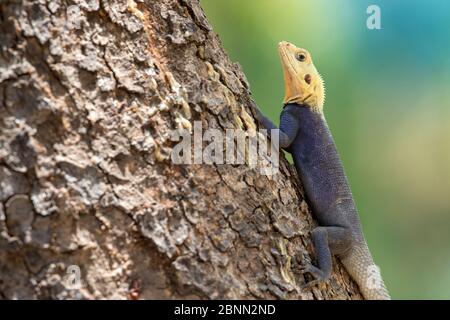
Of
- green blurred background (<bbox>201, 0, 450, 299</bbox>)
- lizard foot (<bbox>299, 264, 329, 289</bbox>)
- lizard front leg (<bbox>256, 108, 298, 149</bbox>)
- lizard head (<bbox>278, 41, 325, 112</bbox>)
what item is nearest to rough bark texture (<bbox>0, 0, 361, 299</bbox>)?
lizard foot (<bbox>299, 264, 329, 289</bbox>)

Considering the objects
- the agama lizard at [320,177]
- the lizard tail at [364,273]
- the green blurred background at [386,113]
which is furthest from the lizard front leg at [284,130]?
the green blurred background at [386,113]

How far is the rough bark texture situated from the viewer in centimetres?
188

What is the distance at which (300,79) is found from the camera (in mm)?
3557

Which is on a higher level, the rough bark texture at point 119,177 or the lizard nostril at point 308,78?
the lizard nostril at point 308,78

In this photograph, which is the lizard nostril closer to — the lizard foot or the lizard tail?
the lizard tail

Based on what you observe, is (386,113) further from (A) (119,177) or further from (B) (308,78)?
(A) (119,177)

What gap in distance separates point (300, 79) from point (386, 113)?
10.9 feet

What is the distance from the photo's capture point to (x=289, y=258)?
7.60ft

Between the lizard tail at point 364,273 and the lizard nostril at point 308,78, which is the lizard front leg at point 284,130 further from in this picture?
the lizard tail at point 364,273

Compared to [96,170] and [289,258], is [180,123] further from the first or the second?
[289,258]

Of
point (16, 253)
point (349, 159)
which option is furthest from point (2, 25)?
point (349, 159)

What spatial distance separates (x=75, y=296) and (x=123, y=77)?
791mm

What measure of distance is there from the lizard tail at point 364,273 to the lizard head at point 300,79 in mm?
983

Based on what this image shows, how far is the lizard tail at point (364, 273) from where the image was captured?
2646 millimetres
